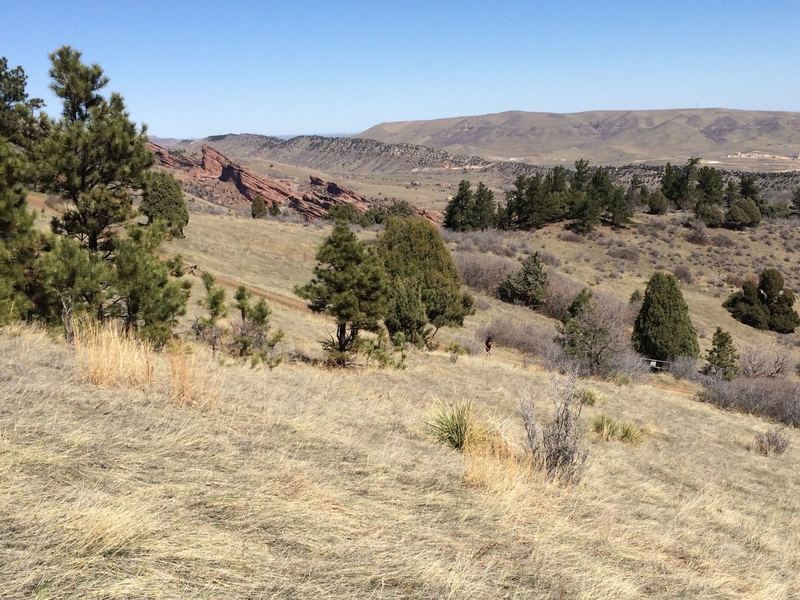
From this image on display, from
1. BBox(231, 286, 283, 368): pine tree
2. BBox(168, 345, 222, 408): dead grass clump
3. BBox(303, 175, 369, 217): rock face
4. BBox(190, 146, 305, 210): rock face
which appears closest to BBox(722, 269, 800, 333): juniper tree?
BBox(231, 286, 283, 368): pine tree

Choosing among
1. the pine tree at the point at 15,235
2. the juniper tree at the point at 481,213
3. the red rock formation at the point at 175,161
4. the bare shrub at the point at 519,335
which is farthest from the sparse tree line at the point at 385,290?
the red rock formation at the point at 175,161

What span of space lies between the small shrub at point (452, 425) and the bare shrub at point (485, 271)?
2987cm

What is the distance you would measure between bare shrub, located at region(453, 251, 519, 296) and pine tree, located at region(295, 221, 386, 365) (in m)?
22.8

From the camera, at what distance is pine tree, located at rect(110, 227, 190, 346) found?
1027cm

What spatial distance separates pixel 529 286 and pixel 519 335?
946 cm

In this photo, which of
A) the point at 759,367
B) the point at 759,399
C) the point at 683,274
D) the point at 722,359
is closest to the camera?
the point at 759,399

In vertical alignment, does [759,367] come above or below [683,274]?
below

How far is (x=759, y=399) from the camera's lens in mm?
16453

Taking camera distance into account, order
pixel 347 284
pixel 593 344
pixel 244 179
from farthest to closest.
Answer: pixel 244 179 < pixel 593 344 < pixel 347 284

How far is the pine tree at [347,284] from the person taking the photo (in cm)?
1420

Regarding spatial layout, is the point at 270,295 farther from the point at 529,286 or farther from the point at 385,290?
the point at 529,286

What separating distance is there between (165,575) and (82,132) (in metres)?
10.4

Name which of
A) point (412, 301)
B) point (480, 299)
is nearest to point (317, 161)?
point (480, 299)

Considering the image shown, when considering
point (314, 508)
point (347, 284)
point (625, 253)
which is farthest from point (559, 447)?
point (625, 253)
